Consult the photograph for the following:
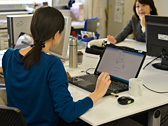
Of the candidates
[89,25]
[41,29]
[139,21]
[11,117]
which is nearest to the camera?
[11,117]

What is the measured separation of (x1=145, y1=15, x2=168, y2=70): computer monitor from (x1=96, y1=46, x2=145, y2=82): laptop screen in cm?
55

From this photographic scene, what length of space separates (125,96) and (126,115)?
0.77ft

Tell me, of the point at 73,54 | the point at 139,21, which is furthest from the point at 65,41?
the point at 139,21

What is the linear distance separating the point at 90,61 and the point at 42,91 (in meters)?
0.85

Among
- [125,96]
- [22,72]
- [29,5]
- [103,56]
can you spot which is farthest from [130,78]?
[29,5]

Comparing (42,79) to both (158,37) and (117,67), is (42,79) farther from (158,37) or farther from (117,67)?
(158,37)

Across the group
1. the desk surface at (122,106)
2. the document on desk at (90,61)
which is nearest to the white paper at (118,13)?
the document on desk at (90,61)

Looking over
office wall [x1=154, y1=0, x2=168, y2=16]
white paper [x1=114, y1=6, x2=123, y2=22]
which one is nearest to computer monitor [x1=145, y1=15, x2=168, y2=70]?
office wall [x1=154, y1=0, x2=168, y2=16]

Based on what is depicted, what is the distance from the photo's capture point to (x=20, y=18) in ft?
8.52

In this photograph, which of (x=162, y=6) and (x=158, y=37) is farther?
(x=162, y=6)

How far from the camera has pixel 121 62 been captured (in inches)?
69.2

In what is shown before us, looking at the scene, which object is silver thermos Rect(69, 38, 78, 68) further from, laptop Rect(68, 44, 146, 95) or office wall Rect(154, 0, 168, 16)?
office wall Rect(154, 0, 168, 16)

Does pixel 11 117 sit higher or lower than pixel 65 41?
lower

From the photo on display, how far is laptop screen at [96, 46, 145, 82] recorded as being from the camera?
66.0 inches
